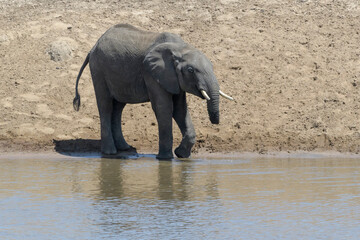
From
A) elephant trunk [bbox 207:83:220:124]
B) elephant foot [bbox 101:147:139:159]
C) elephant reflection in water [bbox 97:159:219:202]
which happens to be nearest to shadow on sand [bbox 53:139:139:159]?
elephant foot [bbox 101:147:139:159]

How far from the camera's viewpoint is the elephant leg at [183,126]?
53.5ft

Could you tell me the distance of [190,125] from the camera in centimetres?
1639

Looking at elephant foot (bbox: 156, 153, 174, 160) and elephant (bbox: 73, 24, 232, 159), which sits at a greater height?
elephant (bbox: 73, 24, 232, 159)

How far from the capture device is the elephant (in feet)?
51.8

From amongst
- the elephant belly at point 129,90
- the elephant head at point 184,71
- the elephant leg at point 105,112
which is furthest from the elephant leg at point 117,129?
the elephant head at point 184,71

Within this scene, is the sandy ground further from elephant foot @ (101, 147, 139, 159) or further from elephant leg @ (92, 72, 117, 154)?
elephant leg @ (92, 72, 117, 154)

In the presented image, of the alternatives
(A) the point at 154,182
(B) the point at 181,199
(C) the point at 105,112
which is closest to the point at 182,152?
(C) the point at 105,112

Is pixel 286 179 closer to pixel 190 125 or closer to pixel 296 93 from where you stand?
pixel 190 125

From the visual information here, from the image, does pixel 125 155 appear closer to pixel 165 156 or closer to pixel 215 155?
pixel 165 156

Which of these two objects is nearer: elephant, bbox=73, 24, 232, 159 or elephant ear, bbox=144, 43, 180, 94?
elephant, bbox=73, 24, 232, 159

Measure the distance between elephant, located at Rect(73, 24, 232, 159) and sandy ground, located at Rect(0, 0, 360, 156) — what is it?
3.25ft

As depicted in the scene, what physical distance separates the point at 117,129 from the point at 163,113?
179cm

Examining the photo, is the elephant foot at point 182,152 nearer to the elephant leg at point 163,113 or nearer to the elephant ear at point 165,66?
the elephant leg at point 163,113

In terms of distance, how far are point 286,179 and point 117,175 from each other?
2.70 metres
